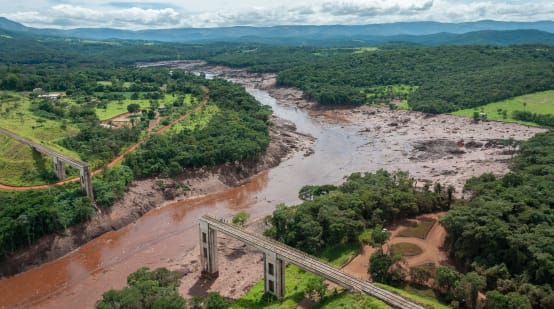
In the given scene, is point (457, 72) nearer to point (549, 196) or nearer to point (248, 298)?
point (549, 196)

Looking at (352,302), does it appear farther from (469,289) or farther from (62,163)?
(62,163)

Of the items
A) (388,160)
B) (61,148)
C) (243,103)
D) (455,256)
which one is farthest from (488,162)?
(61,148)

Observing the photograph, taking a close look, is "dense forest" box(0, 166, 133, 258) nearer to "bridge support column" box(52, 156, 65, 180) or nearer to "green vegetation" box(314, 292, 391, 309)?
"bridge support column" box(52, 156, 65, 180)

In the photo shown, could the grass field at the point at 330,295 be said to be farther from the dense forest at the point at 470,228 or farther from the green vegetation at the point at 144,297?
the green vegetation at the point at 144,297

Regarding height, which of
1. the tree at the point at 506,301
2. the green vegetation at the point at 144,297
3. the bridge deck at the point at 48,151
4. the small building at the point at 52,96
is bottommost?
the green vegetation at the point at 144,297

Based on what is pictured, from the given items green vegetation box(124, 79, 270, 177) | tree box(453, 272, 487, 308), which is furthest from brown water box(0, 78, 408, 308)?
tree box(453, 272, 487, 308)

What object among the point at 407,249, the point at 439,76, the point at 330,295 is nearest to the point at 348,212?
the point at 407,249

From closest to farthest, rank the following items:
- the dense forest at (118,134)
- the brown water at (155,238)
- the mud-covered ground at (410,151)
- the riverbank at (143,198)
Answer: the brown water at (155,238), the mud-covered ground at (410,151), the riverbank at (143,198), the dense forest at (118,134)

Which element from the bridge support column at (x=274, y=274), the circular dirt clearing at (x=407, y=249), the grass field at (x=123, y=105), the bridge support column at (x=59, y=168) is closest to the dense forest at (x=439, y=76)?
the grass field at (x=123, y=105)
